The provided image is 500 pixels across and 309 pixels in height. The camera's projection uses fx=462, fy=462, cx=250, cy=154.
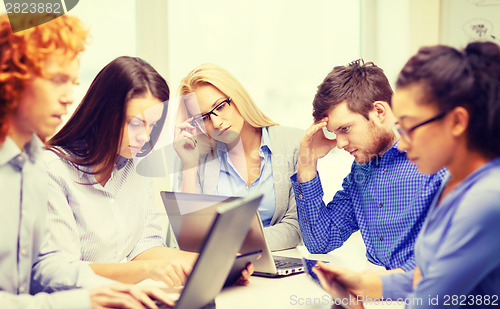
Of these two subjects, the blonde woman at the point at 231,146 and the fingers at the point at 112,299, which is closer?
the fingers at the point at 112,299

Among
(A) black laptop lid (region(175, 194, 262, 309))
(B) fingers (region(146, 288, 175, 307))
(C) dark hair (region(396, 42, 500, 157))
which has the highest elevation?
(C) dark hair (region(396, 42, 500, 157))

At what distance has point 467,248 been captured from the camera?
85 centimetres

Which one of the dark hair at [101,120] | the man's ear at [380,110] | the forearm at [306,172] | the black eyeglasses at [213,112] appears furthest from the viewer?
the black eyeglasses at [213,112]

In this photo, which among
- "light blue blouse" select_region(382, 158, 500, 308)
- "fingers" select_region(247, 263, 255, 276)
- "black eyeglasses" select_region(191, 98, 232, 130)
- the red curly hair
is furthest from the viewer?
"black eyeglasses" select_region(191, 98, 232, 130)

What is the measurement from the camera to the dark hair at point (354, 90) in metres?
1.74

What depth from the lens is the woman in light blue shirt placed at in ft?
2.79

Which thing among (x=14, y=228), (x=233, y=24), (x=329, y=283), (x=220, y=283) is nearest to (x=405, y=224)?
(x=329, y=283)


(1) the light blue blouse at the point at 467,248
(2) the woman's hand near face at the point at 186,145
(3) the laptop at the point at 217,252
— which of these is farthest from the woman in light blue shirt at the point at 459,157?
(2) the woman's hand near face at the point at 186,145

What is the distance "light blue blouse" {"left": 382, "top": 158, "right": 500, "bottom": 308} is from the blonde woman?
3.65 feet

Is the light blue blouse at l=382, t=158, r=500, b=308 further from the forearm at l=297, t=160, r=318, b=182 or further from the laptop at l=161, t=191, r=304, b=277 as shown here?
the forearm at l=297, t=160, r=318, b=182

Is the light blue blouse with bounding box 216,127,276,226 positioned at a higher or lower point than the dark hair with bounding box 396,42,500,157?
lower

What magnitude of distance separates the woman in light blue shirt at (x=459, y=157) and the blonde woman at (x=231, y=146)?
3.67 feet

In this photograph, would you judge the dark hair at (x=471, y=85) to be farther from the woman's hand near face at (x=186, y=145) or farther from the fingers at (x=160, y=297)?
the woman's hand near face at (x=186, y=145)

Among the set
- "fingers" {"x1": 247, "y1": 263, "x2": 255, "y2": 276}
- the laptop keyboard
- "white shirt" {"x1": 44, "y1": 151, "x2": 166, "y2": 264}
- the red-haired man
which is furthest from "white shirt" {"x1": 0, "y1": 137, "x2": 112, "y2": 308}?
the laptop keyboard
